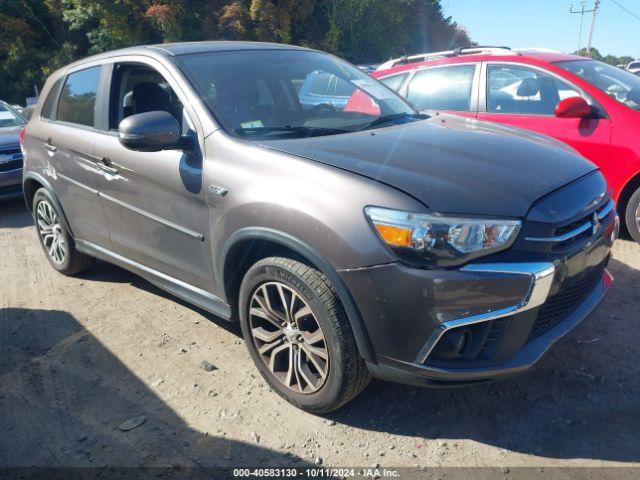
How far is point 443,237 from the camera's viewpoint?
86.7 inches

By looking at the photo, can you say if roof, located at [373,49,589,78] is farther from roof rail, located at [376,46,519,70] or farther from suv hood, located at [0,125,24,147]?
suv hood, located at [0,125,24,147]

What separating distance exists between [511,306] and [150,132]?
197cm

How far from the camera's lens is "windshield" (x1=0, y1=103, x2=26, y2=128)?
27.0 feet

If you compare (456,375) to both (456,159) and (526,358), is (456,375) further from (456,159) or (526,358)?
(456,159)

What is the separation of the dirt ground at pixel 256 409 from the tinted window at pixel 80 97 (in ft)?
5.25

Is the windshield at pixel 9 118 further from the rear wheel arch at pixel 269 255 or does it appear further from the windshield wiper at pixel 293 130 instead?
the rear wheel arch at pixel 269 255

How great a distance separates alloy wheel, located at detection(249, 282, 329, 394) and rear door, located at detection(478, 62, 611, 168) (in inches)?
126

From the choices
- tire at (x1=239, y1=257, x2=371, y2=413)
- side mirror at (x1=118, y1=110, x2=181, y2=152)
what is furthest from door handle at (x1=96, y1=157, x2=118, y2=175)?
tire at (x1=239, y1=257, x2=371, y2=413)

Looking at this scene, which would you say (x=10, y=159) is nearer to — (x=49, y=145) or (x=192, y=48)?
(x=49, y=145)

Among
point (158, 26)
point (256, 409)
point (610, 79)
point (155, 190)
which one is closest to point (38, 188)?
point (155, 190)

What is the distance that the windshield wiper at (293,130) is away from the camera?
3.00m

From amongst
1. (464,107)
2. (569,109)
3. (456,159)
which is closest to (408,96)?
(464,107)

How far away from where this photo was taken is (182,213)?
3.12 meters

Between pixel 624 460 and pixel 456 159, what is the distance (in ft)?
4.99
